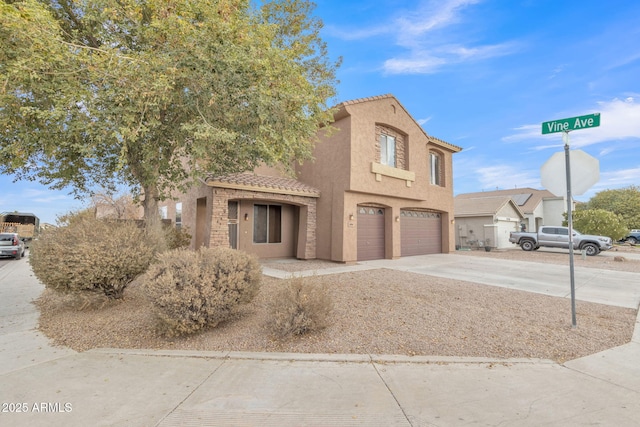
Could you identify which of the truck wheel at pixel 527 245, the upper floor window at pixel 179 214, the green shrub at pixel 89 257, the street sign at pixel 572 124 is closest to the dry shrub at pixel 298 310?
the green shrub at pixel 89 257

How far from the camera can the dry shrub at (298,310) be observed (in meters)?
4.45

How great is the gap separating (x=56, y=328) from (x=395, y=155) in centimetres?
1387

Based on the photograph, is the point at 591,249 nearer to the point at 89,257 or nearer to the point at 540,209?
the point at 540,209

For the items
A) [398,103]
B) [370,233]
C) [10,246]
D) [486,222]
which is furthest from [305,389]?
[486,222]

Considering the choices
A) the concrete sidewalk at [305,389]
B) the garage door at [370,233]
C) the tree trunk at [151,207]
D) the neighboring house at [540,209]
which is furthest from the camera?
the neighboring house at [540,209]

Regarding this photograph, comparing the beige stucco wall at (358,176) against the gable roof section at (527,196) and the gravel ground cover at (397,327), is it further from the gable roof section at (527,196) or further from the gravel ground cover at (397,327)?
the gable roof section at (527,196)

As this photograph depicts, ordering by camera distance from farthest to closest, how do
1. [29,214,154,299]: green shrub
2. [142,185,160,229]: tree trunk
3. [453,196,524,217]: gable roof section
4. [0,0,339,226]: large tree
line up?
[453,196,524,217]: gable roof section, [142,185,160,229]: tree trunk, [0,0,339,226]: large tree, [29,214,154,299]: green shrub

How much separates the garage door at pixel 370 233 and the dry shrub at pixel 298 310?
910cm

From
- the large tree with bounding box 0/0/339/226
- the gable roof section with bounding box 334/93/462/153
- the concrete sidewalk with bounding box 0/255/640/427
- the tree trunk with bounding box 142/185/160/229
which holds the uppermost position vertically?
the gable roof section with bounding box 334/93/462/153

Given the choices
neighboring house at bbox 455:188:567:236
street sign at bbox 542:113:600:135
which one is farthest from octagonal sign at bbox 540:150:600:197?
neighboring house at bbox 455:188:567:236

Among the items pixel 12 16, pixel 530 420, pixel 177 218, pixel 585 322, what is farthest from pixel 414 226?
pixel 12 16

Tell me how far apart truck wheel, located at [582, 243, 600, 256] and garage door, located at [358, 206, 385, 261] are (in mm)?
14244

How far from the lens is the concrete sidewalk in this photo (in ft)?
8.80

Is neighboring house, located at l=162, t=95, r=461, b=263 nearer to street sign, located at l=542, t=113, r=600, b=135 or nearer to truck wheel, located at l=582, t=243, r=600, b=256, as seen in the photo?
street sign, located at l=542, t=113, r=600, b=135
